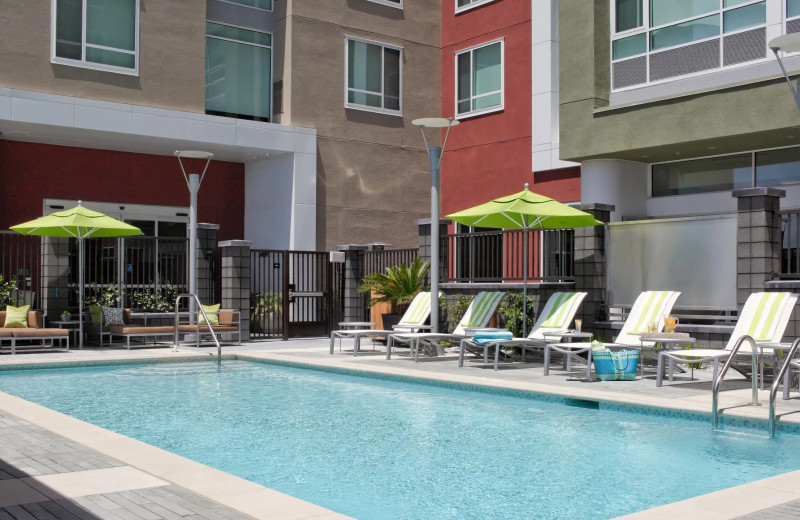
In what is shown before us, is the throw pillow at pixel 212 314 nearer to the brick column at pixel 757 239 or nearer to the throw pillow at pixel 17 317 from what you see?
the throw pillow at pixel 17 317

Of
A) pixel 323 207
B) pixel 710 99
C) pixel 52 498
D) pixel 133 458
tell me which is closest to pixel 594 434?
pixel 133 458

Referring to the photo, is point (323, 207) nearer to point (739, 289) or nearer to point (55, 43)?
point (55, 43)

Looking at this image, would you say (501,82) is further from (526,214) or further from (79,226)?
(79,226)

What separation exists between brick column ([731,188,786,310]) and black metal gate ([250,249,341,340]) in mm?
10129

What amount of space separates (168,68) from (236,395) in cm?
1162

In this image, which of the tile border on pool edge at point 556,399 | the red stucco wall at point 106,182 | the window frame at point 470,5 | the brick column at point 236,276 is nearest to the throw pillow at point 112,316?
the brick column at point 236,276

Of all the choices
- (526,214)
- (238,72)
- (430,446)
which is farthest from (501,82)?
(430,446)

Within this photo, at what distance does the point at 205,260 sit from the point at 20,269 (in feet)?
13.1

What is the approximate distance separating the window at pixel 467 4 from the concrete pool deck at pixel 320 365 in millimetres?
10972

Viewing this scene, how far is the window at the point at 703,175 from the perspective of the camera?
17.4m

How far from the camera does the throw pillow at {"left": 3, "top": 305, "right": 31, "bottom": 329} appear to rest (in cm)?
1527

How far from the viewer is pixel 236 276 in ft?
59.8

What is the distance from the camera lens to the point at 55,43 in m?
18.9

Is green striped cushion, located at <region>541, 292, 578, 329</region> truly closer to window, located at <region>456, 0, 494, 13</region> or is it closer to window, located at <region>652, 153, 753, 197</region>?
window, located at <region>652, 153, 753, 197</region>
